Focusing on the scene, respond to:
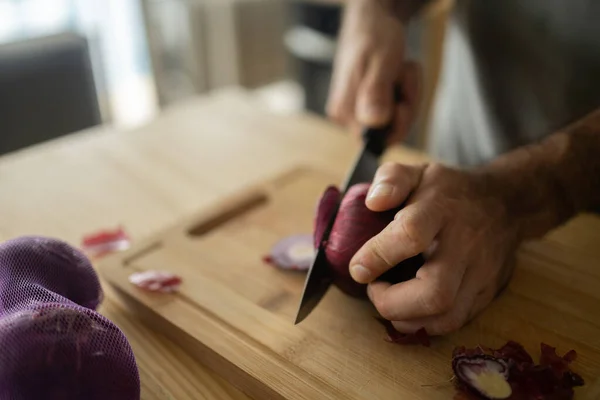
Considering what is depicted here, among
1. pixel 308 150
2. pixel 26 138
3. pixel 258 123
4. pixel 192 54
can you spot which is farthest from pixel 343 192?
pixel 192 54

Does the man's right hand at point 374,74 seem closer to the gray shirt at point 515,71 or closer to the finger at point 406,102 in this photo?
the finger at point 406,102

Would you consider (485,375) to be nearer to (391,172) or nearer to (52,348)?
(391,172)

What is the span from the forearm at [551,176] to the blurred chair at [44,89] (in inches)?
48.7

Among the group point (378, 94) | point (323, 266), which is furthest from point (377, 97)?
point (323, 266)

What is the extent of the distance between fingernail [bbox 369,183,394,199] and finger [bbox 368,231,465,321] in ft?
0.29

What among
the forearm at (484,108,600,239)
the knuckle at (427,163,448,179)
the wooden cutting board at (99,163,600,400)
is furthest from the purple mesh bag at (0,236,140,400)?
the forearm at (484,108,600,239)

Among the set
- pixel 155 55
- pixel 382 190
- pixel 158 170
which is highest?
pixel 382 190

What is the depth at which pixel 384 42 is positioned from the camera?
107cm

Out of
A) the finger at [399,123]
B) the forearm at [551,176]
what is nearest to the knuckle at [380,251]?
the forearm at [551,176]

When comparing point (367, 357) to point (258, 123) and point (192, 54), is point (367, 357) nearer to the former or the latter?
point (258, 123)

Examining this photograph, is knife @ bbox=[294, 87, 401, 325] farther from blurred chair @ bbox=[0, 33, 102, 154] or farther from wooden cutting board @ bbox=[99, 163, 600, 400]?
blurred chair @ bbox=[0, 33, 102, 154]

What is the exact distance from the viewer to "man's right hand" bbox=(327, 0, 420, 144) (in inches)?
41.6

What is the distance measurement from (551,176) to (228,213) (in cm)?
53

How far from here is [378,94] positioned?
3.45 feet
